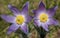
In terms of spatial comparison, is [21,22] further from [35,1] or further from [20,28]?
[35,1]

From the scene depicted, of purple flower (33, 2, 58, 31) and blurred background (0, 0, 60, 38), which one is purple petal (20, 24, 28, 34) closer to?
purple flower (33, 2, 58, 31)

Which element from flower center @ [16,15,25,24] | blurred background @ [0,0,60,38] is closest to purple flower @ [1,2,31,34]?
flower center @ [16,15,25,24]

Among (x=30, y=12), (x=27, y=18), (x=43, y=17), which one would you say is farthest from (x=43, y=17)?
(x=30, y=12)

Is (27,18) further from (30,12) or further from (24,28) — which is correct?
(30,12)

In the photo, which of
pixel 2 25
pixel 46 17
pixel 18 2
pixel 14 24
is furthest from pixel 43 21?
pixel 18 2

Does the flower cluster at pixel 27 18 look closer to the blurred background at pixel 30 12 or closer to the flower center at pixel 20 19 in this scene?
the flower center at pixel 20 19

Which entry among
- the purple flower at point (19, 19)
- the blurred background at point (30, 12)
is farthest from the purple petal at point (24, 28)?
the blurred background at point (30, 12)

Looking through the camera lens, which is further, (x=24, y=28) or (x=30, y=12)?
(x=30, y=12)
